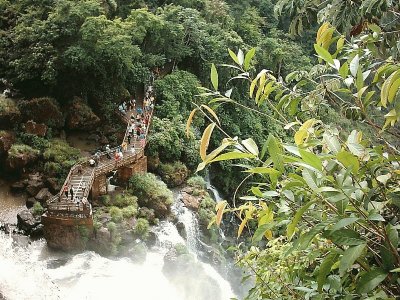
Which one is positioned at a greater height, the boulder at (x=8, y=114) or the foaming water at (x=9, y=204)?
the boulder at (x=8, y=114)

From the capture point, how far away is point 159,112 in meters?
16.3

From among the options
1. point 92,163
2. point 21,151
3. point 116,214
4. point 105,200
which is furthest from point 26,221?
point 21,151

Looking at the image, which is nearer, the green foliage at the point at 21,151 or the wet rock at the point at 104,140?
the green foliage at the point at 21,151

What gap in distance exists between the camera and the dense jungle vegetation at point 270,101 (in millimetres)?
1745

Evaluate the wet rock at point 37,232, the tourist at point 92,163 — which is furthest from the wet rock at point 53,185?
the wet rock at point 37,232

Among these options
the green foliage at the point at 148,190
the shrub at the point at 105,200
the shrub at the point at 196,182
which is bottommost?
the shrub at the point at 196,182

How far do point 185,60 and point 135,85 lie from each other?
340cm

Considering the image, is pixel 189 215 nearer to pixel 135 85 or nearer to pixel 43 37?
pixel 135 85

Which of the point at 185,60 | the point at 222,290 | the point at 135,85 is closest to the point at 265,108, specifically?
the point at 185,60

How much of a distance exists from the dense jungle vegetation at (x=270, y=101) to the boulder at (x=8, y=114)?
2.76 ft

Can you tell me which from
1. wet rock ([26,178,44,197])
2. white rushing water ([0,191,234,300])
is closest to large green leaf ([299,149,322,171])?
white rushing water ([0,191,234,300])

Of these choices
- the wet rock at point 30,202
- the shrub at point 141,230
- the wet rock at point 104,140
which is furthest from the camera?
the wet rock at point 104,140

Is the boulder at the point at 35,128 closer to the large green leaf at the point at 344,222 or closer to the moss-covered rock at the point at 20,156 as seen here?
the moss-covered rock at the point at 20,156

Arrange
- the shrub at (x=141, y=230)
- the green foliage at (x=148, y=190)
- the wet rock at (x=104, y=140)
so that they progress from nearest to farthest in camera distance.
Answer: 1. the shrub at (x=141, y=230)
2. the green foliage at (x=148, y=190)
3. the wet rock at (x=104, y=140)
